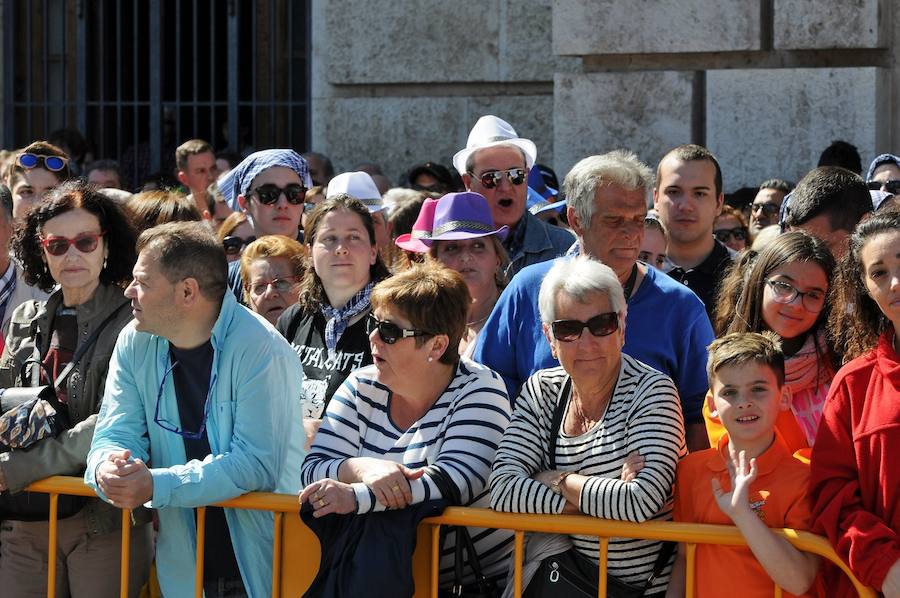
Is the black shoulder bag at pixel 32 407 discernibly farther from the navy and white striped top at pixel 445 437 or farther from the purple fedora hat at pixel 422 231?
the purple fedora hat at pixel 422 231

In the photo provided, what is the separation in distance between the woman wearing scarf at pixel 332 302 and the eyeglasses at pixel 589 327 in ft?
3.44

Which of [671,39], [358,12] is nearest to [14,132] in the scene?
[358,12]

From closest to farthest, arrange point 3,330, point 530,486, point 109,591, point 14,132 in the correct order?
point 530,486 → point 109,591 → point 3,330 → point 14,132

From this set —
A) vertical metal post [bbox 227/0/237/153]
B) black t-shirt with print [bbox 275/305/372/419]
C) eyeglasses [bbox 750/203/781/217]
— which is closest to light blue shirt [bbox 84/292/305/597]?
black t-shirt with print [bbox 275/305/372/419]

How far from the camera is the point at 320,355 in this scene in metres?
4.79

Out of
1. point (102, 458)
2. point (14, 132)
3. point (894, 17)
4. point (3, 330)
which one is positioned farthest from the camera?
point (14, 132)

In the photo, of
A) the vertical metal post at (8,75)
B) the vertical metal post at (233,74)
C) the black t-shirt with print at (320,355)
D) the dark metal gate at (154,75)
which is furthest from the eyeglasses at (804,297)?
the vertical metal post at (8,75)

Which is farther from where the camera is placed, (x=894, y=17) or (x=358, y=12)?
(x=358, y=12)

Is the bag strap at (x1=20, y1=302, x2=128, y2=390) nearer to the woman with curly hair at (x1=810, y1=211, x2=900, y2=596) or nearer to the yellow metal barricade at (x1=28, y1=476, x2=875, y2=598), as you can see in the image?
the yellow metal barricade at (x1=28, y1=476, x2=875, y2=598)

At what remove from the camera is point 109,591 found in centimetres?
440

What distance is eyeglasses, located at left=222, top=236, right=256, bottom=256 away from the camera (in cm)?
628

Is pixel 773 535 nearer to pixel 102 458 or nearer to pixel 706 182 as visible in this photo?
pixel 102 458

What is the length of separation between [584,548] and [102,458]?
1368mm

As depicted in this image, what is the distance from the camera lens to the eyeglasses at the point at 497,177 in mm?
5824
